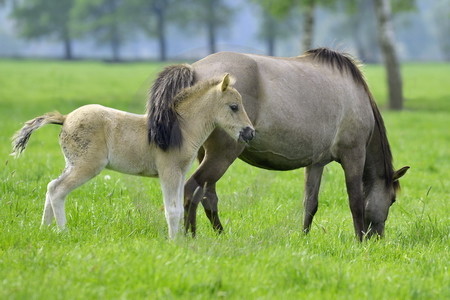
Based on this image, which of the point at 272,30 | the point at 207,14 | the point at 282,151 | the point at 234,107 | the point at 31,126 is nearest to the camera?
the point at 234,107

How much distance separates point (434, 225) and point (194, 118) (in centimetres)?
322

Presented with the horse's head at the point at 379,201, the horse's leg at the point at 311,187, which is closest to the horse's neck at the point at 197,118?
the horse's leg at the point at 311,187

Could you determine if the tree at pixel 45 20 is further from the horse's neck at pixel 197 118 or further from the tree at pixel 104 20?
the horse's neck at pixel 197 118

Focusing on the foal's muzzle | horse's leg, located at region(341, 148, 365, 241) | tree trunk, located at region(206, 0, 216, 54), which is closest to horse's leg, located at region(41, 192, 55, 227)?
the foal's muzzle

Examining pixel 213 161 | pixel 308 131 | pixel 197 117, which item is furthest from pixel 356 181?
pixel 197 117

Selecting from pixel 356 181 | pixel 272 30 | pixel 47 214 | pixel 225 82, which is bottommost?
pixel 272 30

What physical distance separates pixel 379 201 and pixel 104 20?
72.3 metres

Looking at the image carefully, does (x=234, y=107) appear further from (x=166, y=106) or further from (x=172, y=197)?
(x=172, y=197)

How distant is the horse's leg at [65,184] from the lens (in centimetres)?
577

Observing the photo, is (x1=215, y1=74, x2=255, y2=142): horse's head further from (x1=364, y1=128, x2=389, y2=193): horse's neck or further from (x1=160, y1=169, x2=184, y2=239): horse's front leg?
(x1=364, y1=128, x2=389, y2=193): horse's neck

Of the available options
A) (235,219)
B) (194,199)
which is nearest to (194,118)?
(194,199)

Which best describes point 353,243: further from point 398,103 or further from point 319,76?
point 398,103

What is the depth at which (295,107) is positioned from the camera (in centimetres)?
667

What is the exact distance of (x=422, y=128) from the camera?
1886 cm
